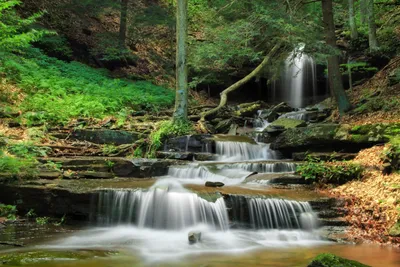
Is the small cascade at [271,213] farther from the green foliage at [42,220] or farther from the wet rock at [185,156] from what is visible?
the wet rock at [185,156]

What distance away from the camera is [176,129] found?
12469 mm

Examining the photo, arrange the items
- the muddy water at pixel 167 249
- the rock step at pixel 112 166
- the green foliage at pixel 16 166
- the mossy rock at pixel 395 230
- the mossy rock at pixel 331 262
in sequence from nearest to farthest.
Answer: the mossy rock at pixel 331 262 → the muddy water at pixel 167 249 → the mossy rock at pixel 395 230 → the green foliage at pixel 16 166 → the rock step at pixel 112 166

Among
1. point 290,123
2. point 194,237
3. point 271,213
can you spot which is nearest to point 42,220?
point 194,237

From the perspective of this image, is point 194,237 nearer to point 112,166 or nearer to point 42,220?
point 42,220

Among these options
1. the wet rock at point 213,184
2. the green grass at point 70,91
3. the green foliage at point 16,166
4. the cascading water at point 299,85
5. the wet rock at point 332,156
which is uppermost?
the cascading water at point 299,85

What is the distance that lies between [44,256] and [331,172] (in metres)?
6.56

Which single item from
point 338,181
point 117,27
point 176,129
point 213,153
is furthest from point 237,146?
point 117,27

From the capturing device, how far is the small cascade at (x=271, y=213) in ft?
23.2

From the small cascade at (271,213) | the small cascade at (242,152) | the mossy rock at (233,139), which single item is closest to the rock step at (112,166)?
the small cascade at (242,152)

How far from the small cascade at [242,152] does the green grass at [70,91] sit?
13.8 ft

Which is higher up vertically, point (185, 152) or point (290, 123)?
point (290, 123)

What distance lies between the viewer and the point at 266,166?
9.98 m

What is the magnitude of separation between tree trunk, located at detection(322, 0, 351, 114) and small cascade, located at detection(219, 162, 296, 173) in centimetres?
498

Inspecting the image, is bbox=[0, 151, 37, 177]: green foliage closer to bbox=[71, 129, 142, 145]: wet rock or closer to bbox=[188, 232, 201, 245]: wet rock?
bbox=[71, 129, 142, 145]: wet rock
